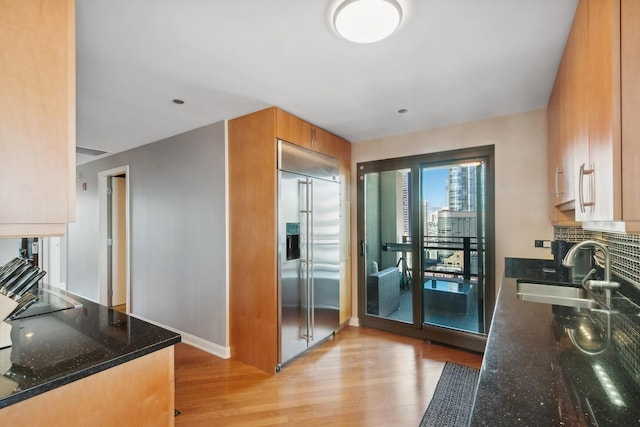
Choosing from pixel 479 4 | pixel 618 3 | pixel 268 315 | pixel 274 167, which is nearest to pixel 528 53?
pixel 479 4

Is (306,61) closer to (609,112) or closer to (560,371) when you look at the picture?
(609,112)

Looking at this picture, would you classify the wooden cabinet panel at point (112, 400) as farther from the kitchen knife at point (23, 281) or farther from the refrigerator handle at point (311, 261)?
the refrigerator handle at point (311, 261)

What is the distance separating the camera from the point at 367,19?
1405mm

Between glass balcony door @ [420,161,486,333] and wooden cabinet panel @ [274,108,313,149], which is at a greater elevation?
wooden cabinet panel @ [274,108,313,149]

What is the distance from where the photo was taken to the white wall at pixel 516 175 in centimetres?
267

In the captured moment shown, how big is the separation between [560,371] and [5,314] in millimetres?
1939

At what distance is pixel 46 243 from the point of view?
3.64 m

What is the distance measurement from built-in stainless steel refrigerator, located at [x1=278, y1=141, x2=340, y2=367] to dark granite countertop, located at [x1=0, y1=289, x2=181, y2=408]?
4.53 feet

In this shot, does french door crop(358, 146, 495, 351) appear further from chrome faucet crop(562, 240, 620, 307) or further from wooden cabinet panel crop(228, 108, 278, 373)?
wooden cabinet panel crop(228, 108, 278, 373)

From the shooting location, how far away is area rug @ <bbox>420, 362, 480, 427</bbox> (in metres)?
1.94

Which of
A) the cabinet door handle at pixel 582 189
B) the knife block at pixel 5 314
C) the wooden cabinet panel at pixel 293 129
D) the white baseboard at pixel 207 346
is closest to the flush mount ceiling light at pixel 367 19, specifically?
the cabinet door handle at pixel 582 189

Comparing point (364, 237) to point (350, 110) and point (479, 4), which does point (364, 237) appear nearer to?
point (350, 110)

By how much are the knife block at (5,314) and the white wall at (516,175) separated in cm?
341

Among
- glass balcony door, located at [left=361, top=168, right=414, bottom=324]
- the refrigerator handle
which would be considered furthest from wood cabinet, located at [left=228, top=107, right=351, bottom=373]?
glass balcony door, located at [left=361, top=168, right=414, bottom=324]
